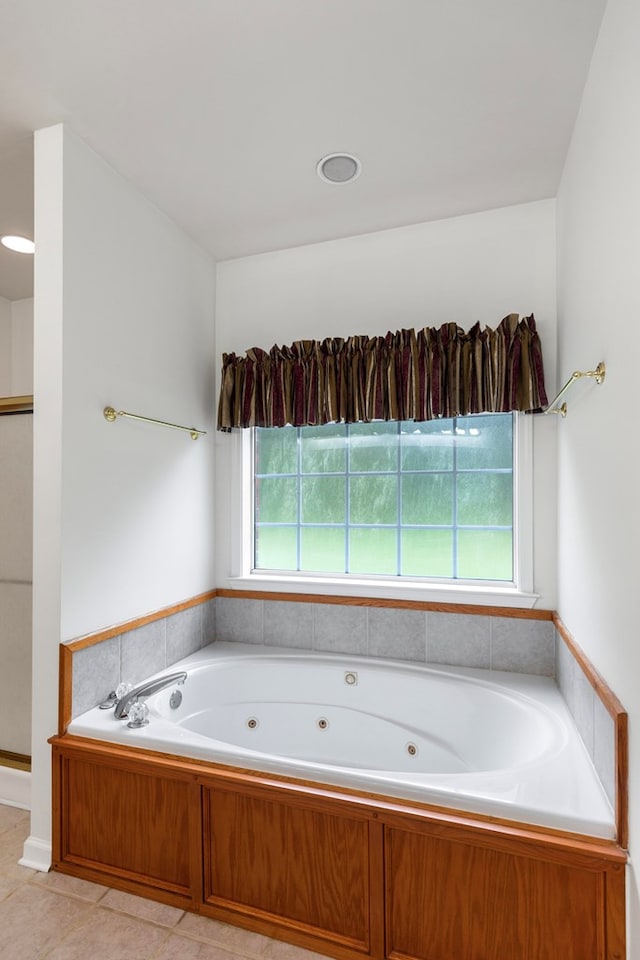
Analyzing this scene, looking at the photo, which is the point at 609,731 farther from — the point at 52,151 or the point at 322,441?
the point at 52,151

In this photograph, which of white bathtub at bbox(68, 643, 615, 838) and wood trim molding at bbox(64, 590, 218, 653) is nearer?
white bathtub at bbox(68, 643, 615, 838)

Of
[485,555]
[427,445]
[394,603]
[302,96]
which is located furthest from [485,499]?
[302,96]

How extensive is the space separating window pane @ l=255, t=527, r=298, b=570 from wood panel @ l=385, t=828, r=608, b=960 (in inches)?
62.0

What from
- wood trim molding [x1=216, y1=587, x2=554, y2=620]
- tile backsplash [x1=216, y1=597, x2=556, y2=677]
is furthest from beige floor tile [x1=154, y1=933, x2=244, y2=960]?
wood trim molding [x1=216, y1=587, x2=554, y2=620]

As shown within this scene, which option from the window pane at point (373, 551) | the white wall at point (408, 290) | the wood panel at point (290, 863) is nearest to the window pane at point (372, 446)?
the window pane at point (373, 551)

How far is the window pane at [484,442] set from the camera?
2484 millimetres

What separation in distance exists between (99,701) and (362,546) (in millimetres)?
1398

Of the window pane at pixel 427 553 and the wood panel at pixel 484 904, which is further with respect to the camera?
the window pane at pixel 427 553

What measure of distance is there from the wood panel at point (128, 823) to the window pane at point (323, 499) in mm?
1450

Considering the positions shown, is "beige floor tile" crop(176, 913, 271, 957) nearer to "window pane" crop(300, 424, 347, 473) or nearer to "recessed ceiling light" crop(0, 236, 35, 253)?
"window pane" crop(300, 424, 347, 473)

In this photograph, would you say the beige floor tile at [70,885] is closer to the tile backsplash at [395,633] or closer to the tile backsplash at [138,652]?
the tile backsplash at [138,652]

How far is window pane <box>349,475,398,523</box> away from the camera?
2678 millimetres

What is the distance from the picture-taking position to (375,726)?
2.34 m

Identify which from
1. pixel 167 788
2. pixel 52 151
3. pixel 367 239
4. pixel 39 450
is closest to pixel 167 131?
pixel 52 151
